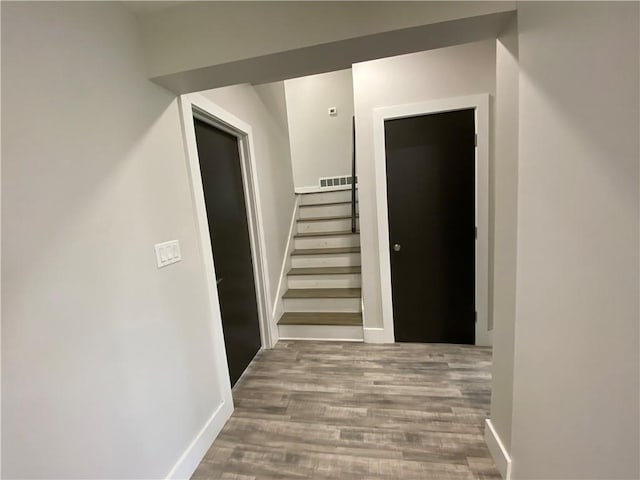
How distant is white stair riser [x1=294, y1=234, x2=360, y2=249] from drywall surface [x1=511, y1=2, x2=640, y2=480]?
2223 mm

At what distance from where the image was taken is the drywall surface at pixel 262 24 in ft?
3.35

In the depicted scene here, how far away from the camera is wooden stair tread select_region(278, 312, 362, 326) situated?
8.74 feet

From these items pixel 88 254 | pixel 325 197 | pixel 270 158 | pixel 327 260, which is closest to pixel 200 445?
pixel 88 254

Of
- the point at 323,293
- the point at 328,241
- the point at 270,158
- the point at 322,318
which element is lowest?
the point at 322,318

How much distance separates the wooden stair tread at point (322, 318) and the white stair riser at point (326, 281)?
0.33m

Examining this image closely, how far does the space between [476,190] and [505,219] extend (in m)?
1.16

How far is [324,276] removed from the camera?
9.97ft

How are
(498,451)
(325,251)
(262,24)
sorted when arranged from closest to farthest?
(262,24), (498,451), (325,251)

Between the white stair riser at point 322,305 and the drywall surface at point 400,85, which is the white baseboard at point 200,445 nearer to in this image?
the white stair riser at point 322,305

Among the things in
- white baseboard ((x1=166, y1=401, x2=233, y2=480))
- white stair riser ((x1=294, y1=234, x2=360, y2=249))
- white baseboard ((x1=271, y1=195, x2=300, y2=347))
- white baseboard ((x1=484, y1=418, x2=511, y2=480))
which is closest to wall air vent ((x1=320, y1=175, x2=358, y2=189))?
white baseboard ((x1=271, y1=195, x2=300, y2=347))

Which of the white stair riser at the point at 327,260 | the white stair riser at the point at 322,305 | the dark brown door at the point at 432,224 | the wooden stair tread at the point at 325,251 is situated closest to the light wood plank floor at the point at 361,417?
the dark brown door at the point at 432,224

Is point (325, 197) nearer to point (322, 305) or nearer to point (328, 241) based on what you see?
point (328, 241)

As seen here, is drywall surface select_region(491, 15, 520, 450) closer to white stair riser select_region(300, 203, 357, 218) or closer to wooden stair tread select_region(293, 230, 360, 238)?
wooden stair tread select_region(293, 230, 360, 238)

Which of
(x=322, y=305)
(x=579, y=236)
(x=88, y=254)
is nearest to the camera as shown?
(x=579, y=236)
